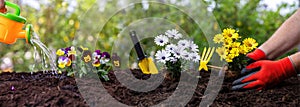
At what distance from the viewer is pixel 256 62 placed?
7.12 ft

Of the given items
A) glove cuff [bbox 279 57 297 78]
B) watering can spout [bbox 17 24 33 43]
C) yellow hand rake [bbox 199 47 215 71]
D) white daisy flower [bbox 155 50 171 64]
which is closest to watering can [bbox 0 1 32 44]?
watering can spout [bbox 17 24 33 43]

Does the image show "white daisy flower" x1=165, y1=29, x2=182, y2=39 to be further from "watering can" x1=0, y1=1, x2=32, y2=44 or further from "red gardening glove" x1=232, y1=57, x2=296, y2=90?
"watering can" x1=0, y1=1, x2=32, y2=44

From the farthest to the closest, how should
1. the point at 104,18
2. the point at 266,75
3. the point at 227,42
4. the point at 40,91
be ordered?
the point at 104,18
the point at 227,42
the point at 266,75
the point at 40,91

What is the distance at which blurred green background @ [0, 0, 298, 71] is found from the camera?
385cm

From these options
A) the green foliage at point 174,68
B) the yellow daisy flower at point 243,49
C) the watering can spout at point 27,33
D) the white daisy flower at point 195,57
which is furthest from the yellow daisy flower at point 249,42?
the watering can spout at point 27,33

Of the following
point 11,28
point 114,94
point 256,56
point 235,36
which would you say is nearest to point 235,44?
point 235,36

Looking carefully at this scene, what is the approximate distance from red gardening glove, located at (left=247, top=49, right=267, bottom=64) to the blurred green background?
1524mm

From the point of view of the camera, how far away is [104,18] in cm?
402

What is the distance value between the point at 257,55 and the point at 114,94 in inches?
37.0

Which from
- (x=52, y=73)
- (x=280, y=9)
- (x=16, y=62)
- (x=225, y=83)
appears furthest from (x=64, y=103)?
(x=280, y=9)

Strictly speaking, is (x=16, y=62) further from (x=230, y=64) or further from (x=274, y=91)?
(x=274, y=91)

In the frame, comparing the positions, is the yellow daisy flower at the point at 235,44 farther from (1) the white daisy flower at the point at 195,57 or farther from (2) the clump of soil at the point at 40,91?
(2) the clump of soil at the point at 40,91

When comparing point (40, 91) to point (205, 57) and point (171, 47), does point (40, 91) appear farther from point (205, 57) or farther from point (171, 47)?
point (205, 57)

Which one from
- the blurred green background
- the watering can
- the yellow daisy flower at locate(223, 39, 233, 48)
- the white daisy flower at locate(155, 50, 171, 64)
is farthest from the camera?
the blurred green background
